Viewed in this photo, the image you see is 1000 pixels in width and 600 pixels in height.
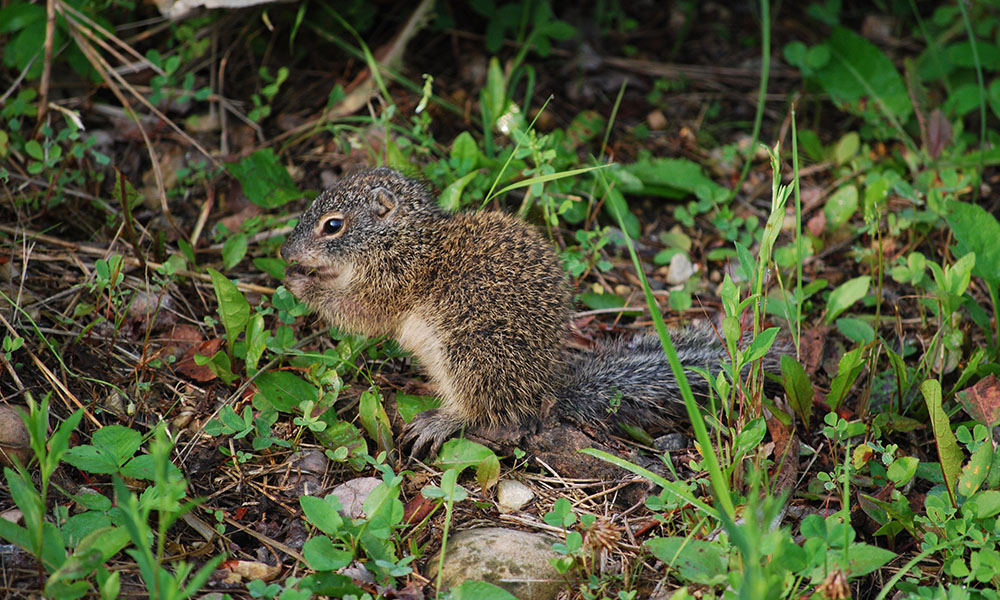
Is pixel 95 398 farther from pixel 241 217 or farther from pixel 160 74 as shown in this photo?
pixel 160 74

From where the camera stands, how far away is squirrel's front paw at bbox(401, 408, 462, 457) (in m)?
3.55

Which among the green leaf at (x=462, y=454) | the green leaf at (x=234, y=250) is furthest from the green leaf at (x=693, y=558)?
the green leaf at (x=234, y=250)

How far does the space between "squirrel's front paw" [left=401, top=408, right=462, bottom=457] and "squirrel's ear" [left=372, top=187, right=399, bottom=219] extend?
3.29 ft

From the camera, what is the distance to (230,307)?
3.63m

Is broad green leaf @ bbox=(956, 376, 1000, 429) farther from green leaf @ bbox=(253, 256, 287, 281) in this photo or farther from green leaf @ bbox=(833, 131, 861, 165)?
green leaf @ bbox=(253, 256, 287, 281)

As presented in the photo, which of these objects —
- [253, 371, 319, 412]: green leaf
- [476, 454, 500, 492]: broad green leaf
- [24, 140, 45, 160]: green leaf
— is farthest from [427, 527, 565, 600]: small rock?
[24, 140, 45, 160]: green leaf

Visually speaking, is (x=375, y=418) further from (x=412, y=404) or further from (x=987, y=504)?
(x=987, y=504)

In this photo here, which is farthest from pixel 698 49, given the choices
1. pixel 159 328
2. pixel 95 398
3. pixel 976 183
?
pixel 95 398

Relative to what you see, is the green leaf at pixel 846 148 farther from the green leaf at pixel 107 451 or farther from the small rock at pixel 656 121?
the green leaf at pixel 107 451

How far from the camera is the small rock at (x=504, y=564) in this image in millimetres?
2871

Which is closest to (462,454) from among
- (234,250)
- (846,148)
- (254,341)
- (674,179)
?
(254,341)

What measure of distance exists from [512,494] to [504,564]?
1.61ft

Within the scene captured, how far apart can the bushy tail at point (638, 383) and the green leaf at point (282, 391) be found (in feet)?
3.50

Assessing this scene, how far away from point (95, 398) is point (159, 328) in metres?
0.62
